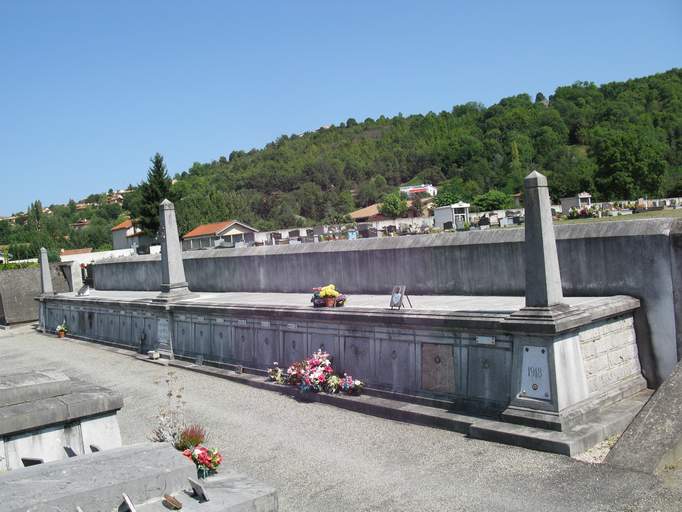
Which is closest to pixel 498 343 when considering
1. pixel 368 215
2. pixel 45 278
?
pixel 45 278

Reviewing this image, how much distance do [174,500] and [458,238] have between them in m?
7.63

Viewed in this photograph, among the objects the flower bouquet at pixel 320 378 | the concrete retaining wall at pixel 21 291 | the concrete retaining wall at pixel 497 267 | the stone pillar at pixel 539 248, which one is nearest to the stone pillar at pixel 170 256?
the concrete retaining wall at pixel 497 267

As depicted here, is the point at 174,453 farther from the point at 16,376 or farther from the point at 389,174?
the point at 389,174

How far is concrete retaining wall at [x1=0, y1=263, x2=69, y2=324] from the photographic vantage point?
95.6ft

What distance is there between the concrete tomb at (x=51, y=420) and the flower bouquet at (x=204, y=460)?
4.11 ft

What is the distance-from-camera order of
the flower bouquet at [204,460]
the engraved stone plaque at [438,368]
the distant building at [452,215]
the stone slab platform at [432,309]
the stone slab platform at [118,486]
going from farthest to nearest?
the distant building at [452,215] → the engraved stone plaque at [438,368] → the stone slab platform at [432,309] → the flower bouquet at [204,460] → the stone slab platform at [118,486]

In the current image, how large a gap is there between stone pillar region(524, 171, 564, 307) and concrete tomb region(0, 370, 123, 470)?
4.90 metres

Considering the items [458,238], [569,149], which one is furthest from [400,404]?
[569,149]

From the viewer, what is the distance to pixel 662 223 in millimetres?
8562

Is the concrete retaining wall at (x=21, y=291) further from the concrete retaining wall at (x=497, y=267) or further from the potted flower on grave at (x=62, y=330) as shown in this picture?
the concrete retaining wall at (x=497, y=267)

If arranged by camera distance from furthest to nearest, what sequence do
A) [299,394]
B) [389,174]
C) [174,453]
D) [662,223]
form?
[389,174] → [299,394] → [662,223] → [174,453]

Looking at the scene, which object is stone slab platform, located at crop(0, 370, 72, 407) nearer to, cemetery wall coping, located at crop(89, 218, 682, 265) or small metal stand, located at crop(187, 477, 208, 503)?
small metal stand, located at crop(187, 477, 208, 503)

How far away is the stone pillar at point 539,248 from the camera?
784cm

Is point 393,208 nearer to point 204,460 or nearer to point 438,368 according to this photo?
point 438,368
